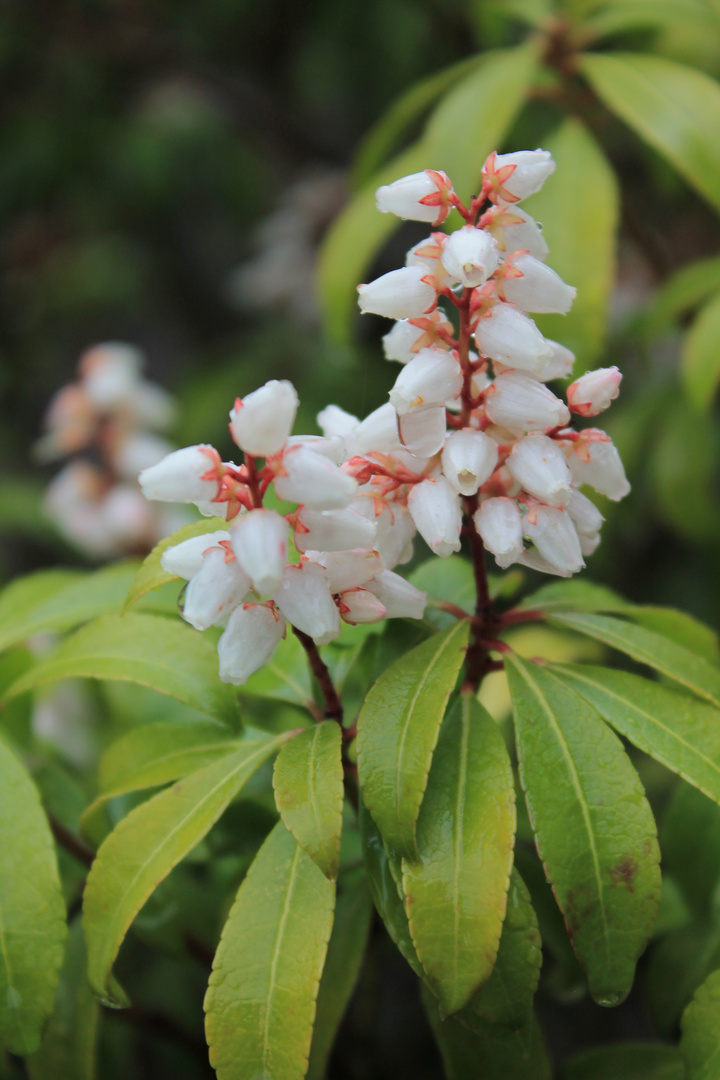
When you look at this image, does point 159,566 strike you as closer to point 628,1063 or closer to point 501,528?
point 501,528

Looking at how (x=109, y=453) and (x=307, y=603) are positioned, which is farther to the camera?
(x=109, y=453)

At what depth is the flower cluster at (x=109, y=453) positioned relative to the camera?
169 cm

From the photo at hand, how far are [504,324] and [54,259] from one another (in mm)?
2673

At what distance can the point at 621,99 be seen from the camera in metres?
1.19

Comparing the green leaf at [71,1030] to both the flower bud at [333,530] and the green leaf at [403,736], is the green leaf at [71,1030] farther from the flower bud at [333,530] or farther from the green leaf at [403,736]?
the flower bud at [333,530]

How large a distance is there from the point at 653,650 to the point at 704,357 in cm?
54

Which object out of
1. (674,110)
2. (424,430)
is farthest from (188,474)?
(674,110)

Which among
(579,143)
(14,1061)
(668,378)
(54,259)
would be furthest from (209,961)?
(54,259)

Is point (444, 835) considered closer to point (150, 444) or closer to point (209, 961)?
point (209, 961)

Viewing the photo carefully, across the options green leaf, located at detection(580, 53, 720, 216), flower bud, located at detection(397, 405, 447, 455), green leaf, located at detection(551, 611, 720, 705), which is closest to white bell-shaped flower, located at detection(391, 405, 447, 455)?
flower bud, located at detection(397, 405, 447, 455)

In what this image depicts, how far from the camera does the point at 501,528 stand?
63cm

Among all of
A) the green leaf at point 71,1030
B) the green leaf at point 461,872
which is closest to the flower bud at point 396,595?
the green leaf at point 461,872

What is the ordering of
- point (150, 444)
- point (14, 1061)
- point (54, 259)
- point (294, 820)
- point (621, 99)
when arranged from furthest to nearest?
point (54, 259) < point (150, 444) < point (621, 99) < point (14, 1061) < point (294, 820)

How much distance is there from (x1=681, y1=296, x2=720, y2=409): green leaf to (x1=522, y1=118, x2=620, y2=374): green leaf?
0.12m
